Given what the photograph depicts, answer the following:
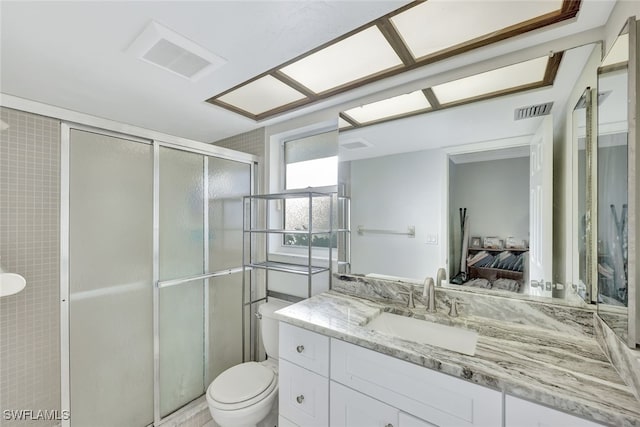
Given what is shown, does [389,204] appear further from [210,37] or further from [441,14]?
[210,37]

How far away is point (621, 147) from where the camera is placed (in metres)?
0.84

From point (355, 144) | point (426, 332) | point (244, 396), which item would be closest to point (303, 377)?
point (244, 396)

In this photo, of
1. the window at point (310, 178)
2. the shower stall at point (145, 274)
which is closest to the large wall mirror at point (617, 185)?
the window at point (310, 178)

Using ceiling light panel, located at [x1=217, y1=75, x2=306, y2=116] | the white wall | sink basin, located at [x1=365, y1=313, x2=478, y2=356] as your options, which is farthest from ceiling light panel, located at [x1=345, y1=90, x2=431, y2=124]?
sink basin, located at [x1=365, y1=313, x2=478, y2=356]

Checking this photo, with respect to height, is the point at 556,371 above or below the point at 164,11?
below

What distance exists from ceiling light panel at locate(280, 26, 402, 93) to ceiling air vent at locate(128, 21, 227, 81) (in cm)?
41

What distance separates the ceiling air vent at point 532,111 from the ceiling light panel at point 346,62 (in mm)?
616

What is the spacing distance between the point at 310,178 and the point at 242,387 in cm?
150

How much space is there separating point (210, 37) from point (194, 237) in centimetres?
129

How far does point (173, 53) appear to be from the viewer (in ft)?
4.21

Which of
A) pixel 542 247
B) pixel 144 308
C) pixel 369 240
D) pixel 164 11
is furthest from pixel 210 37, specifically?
pixel 542 247

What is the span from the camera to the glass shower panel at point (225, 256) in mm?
2029

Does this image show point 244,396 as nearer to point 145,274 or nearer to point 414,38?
point 145,274

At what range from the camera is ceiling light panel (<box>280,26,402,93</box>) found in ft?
4.05
